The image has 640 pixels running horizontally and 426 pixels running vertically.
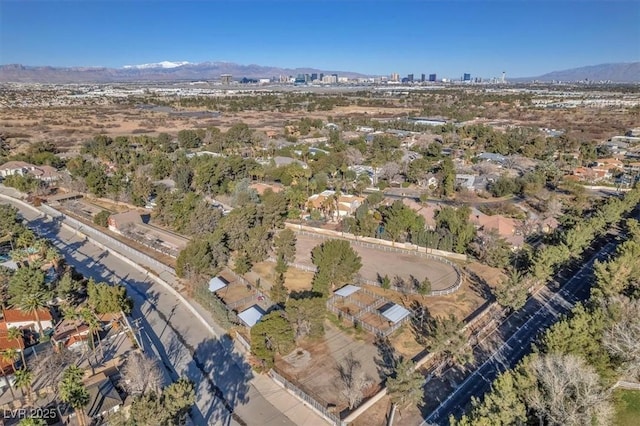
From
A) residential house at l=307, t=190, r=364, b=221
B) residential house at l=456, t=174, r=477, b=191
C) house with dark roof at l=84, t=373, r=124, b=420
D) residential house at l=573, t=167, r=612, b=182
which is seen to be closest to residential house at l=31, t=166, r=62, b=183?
residential house at l=307, t=190, r=364, b=221

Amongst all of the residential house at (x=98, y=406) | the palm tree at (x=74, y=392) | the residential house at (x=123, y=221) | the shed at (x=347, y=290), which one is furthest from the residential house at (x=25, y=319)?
the shed at (x=347, y=290)

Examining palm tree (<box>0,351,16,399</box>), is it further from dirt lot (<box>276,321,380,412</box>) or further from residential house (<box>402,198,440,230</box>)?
residential house (<box>402,198,440,230</box>)

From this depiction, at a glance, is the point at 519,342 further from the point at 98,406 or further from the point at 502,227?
the point at 98,406

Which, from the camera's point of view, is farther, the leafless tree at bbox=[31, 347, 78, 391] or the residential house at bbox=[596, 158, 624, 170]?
the residential house at bbox=[596, 158, 624, 170]

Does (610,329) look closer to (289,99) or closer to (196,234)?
(196,234)

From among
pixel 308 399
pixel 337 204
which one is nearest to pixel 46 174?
pixel 337 204

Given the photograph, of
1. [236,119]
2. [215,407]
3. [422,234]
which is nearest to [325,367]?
[215,407]

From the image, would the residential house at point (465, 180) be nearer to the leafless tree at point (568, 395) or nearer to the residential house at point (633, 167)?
the residential house at point (633, 167)
